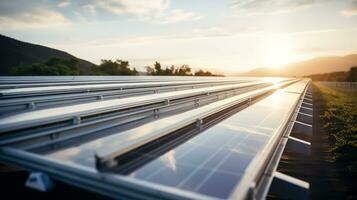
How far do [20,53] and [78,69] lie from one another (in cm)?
4622

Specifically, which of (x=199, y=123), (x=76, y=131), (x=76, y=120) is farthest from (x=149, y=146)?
(x=199, y=123)

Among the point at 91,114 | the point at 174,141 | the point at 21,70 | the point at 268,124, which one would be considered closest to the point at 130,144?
the point at 174,141

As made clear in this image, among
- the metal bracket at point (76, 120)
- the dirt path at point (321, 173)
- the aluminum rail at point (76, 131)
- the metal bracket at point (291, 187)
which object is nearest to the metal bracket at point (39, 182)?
the aluminum rail at point (76, 131)

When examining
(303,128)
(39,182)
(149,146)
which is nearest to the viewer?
(39,182)

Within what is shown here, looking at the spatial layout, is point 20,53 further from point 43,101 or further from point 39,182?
point 39,182

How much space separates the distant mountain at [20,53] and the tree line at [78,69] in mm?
16094

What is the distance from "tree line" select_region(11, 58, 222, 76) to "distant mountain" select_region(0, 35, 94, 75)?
16094 millimetres

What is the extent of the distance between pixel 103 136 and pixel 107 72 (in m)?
51.3

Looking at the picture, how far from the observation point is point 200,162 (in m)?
4.14

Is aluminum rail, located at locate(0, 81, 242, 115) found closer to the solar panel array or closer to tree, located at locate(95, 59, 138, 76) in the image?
the solar panel array

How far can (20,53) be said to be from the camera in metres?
82.6

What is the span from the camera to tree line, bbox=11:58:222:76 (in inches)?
1481

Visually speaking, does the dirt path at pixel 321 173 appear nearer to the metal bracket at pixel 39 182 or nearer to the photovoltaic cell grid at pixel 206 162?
the photovoltaic cell grid at pixel 206 162

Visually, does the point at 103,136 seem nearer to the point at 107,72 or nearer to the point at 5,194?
the point at 5,194
